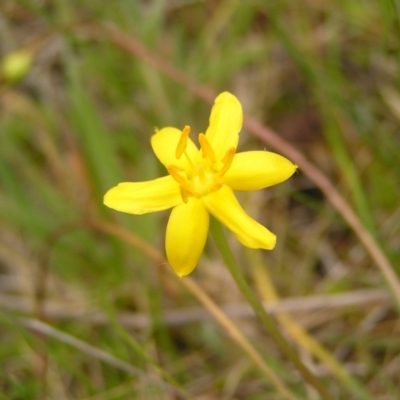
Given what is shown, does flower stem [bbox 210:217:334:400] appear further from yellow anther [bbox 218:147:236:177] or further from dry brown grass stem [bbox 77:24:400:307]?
dry brown grass stem [bbox 77:24:400:307]

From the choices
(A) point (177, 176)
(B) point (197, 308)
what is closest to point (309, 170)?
(B) point (197, 308)

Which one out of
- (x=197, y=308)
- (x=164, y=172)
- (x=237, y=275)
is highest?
(x=164, y=172)

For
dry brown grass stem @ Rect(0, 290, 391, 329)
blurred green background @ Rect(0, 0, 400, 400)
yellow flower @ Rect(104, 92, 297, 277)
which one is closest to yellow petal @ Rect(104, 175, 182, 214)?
yellow flower @ Rect(104, 92, 297, 277)

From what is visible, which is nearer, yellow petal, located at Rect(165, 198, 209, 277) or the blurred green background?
yellow petal, located at Rect(165, 198, 209, 277)

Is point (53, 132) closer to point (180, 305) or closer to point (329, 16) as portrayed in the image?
point (180, 305)

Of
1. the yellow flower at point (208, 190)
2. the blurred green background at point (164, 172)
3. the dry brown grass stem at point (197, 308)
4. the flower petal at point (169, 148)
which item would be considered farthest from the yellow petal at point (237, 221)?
the dry brown grass stem at point (197, 308)

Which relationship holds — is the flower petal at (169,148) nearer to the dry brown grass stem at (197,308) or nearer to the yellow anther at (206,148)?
the yellow anther at (206,148)

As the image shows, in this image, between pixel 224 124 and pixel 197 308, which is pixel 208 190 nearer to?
pixel 224 124

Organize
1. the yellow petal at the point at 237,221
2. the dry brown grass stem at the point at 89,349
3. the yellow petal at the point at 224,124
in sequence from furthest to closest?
the dry brown grass stem at the point at 89,349 → the yellow petal at the point at 224,124 → the yellow petal at the point at 237,221
